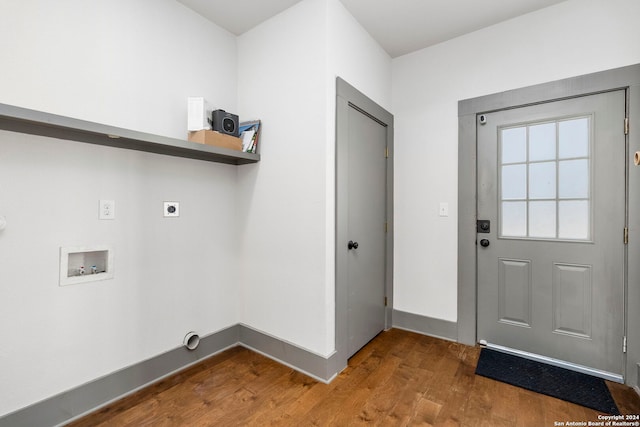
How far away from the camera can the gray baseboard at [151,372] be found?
1.57 metres

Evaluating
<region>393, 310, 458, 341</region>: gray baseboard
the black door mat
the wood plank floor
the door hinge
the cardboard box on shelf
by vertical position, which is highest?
the door hinge

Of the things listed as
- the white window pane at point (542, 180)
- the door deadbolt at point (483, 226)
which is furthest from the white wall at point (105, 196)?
the white window pane at point (542, 180)

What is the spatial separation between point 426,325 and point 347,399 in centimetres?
127

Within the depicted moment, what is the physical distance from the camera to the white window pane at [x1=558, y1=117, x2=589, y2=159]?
7.02 ft

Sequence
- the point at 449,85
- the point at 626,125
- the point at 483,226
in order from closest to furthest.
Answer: the point at 626,125
the point at 483,226
the point at 449,85

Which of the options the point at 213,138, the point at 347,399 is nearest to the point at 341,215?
the point at 213,138

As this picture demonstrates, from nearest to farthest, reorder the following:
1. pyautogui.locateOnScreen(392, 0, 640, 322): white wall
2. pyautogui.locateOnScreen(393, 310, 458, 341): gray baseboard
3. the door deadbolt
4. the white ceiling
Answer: pyautogui.locateOnScreen(392, 0, 640, 322): white wall, the white ceiling, the door deadbolt, pyautogui.locateOnScreen(393, 310, 458, 341): gray baseboard

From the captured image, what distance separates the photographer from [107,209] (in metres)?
1.82

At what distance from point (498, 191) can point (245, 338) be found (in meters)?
2.53

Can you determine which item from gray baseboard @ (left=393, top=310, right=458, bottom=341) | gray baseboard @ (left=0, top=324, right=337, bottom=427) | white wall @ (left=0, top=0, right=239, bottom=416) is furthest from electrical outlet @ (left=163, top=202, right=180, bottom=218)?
gray baseboard @ (left=393, top=310, right=458, bottom=341)

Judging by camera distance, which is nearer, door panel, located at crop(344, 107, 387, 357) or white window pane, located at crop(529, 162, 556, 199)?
white window pane, located at crop(529, 162, 556, 199)

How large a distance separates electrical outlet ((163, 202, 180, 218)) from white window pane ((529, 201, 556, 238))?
2.77 metres

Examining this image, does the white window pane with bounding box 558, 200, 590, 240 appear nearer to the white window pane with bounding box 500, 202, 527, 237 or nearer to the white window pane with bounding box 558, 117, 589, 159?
the white window pane with bounding box 500, 202, 527, 237

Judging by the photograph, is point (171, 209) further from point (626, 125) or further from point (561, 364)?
point (626, 125)
